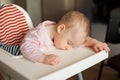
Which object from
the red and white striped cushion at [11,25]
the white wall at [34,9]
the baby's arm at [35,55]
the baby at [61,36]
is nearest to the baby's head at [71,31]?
the baby at [61,36]

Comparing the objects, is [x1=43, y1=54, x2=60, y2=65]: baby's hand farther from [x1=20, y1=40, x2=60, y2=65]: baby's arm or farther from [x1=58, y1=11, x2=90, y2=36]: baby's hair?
[x1=58, y1=11, x2=90, y2=36]: baby's hair

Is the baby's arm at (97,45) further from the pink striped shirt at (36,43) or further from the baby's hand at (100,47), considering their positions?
the pink striped shirt at (36,43)

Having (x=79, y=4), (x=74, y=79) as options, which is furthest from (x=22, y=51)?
(x=79, y=4)

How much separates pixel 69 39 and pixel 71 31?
0.14ft

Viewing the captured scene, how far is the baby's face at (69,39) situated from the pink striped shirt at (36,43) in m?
0.05

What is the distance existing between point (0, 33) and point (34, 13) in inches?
63.0

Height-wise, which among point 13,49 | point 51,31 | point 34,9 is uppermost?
point 51,31

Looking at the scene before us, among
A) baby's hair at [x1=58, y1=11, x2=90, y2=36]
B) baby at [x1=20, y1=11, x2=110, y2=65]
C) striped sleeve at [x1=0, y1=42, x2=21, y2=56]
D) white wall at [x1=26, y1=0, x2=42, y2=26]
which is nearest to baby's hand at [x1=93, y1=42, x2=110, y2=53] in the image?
baby at [x1=20, y1=11, x2=110, y2=65]

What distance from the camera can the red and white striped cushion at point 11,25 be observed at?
151cm

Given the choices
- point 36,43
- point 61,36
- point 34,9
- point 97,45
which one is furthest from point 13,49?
point 34,9

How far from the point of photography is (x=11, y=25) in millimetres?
1553

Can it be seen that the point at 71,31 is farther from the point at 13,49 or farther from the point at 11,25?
the point at 11,25

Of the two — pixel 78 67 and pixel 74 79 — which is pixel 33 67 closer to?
pixel 78 67

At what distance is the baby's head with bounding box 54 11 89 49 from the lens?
4.18 feet
